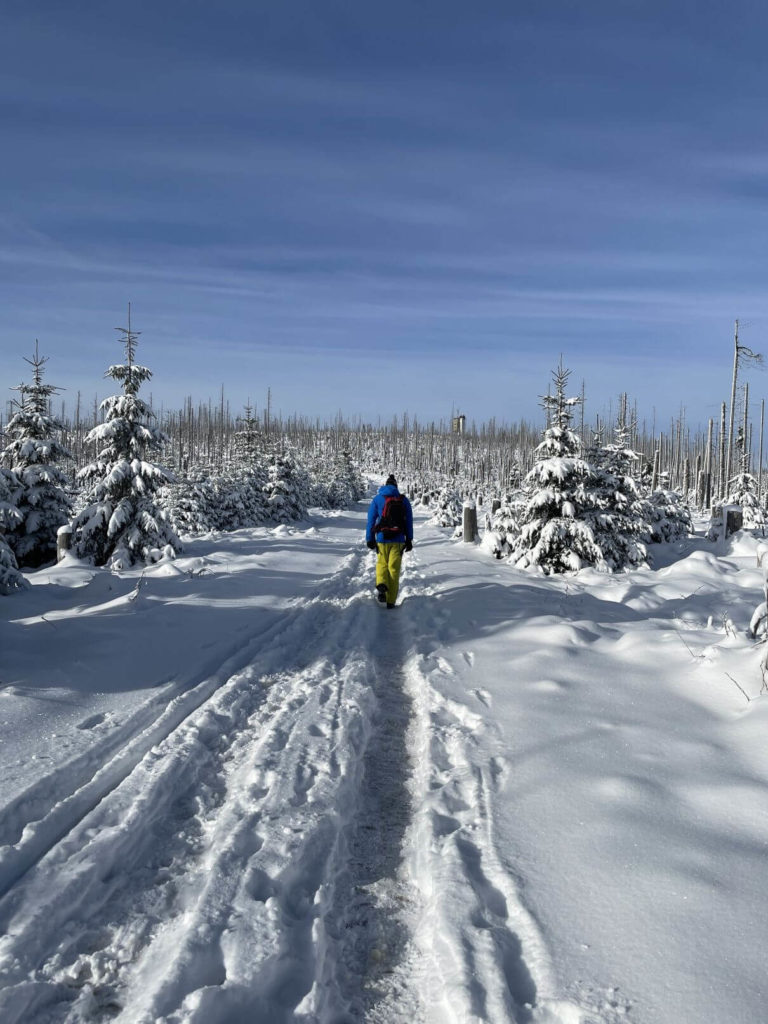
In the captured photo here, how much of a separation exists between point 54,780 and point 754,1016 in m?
3.57

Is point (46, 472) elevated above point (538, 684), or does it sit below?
above

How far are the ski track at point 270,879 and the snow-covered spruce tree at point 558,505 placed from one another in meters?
8.91

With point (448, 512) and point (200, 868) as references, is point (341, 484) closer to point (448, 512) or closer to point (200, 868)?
point (448, 512)

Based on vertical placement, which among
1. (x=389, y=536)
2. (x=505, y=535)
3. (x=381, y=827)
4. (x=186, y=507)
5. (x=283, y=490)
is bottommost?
(x=381, y=827)

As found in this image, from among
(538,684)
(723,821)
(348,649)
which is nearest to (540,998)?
(723,821)

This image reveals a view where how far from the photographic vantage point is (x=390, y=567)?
29.9 ft

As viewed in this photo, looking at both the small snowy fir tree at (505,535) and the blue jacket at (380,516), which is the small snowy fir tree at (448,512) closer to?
the small snowy fir tree at (505,535)

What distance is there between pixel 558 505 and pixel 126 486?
32.7ft

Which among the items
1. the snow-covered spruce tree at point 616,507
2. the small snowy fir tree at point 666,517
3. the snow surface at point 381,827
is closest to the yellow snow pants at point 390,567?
the snow surface at point 381,827

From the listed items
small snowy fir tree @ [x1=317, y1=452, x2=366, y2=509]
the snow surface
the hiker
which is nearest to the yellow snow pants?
the hiker

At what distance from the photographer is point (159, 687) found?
539cm

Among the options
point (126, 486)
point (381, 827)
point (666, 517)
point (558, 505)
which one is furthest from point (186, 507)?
point (381, 827)

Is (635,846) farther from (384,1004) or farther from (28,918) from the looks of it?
(28,918)

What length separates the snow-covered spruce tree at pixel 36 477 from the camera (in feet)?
57.8
